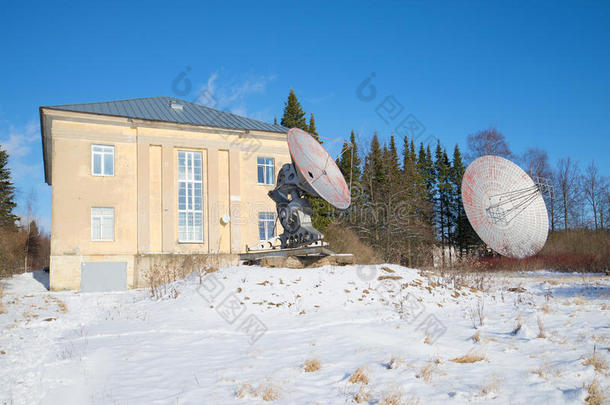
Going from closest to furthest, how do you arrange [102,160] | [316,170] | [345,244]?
1. [316,170]
2. [102,160]
3. [345,244]

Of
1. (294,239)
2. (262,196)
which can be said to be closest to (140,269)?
(262,196)

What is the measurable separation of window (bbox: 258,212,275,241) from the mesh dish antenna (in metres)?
12.0

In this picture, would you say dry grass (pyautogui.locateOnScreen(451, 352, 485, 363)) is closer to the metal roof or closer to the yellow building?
the yellow building

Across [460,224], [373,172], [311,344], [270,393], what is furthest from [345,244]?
[460,224]

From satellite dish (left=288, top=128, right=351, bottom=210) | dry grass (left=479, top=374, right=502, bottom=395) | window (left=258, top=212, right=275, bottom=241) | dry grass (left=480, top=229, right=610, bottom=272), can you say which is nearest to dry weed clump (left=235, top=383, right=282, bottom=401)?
dry grass (left=479, top=374, right=502, bottom=395)

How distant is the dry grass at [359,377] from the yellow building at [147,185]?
67.1 ft

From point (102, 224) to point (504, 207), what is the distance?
20.0 m

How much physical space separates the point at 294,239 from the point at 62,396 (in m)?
9.93

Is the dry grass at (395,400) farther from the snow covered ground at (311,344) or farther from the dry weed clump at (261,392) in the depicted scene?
the dry weed clump at (261,392)

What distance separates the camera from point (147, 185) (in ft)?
83.8

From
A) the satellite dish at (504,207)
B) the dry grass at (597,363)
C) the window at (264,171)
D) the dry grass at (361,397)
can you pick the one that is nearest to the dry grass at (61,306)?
the dry grass at (361,397)

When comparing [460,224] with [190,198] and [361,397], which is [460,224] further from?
[361,397]

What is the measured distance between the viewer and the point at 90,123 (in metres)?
24.6

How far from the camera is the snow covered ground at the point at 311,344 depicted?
5586 millimetres
